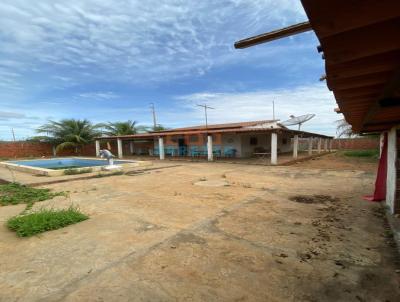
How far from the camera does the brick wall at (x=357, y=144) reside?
2642cm

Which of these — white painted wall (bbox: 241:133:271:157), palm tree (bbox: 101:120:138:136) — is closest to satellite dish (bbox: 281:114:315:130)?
white painted wall (bbox: 241:133:271:157)

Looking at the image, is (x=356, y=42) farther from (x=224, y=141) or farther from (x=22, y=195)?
(x=224, y=141)

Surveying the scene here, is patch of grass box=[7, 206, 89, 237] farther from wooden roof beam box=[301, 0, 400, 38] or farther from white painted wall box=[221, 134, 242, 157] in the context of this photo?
white painted wall box=[221, 134, 242, 157]

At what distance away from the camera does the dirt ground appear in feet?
8.38

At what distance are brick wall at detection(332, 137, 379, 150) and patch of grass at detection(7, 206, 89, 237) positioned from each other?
2829 cm

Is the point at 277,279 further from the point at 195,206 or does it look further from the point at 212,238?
the point at 195,206

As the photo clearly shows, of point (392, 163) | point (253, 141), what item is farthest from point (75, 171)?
point (253, 141)

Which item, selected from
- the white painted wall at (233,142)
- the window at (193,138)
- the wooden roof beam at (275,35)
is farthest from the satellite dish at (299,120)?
the wooden roof beam at (275,35)

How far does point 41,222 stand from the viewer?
4422 millimetres

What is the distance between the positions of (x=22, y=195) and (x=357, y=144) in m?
32.1

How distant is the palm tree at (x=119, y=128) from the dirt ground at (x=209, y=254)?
818 inches

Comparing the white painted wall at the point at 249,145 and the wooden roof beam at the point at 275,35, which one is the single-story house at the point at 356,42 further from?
the white painted wall at the point at 249,145

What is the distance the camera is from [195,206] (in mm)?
5816

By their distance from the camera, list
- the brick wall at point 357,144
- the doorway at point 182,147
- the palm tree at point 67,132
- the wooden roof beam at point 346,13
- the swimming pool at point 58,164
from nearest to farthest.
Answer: the wooden roof beam at point 346,13 → the swimming pool at point 58,164 → the doorway at point 182,147 → the palm tree at point 67,132 → the brick wall at point 357,144
